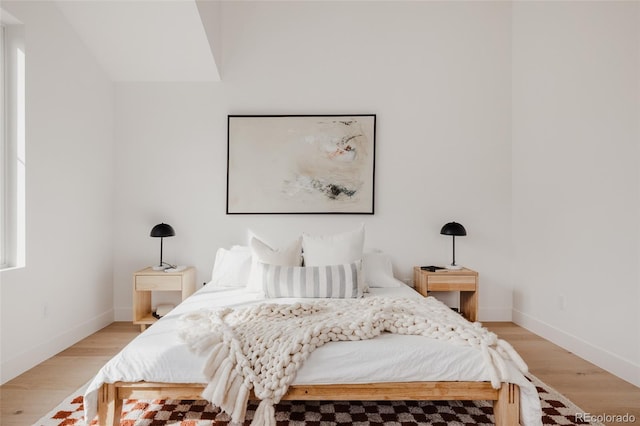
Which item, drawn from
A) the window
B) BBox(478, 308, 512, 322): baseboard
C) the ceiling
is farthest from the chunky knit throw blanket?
the ceiling

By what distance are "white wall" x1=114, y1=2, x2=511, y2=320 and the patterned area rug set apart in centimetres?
177

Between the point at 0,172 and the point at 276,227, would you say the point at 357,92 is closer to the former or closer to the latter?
the point at 276,227

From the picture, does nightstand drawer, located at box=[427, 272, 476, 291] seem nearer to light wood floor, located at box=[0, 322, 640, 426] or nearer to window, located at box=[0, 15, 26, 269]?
light wood floor, located at box=[0, 322, 640, 426]

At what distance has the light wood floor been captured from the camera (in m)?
2.25

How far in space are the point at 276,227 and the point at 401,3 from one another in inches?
103

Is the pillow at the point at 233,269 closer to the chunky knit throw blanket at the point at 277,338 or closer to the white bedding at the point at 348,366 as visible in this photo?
the chunky knit throw blanket at the point at 277,338

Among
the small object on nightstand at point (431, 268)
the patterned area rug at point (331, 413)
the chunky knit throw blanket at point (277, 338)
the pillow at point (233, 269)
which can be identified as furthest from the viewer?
the small object on nightstand at point (431, 268)

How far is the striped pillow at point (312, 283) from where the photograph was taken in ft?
9.31

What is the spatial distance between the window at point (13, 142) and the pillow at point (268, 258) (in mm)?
1651

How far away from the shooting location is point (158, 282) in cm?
357

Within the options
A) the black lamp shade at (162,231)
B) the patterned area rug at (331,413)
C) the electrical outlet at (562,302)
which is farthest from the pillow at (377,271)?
the black lamp shade at (162,231)

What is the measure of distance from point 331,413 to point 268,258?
129 cm

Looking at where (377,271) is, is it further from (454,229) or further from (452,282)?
(454,229)

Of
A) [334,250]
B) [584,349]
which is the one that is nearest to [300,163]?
[334,250]
